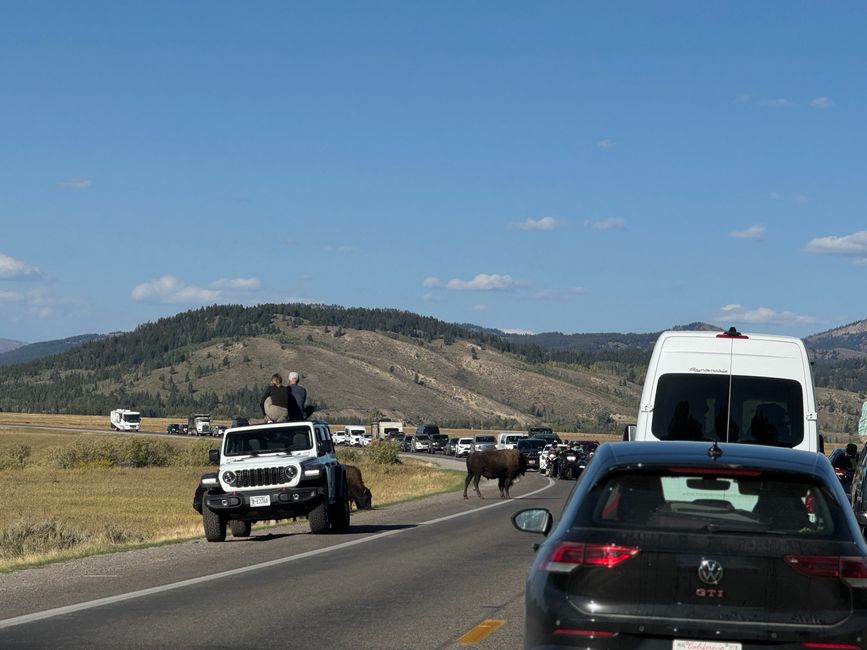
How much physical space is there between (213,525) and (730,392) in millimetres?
10164

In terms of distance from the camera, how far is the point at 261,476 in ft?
72.7

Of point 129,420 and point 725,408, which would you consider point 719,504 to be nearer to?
point 725,408

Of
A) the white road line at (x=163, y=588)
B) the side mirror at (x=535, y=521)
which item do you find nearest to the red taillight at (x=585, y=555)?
the side mirror at (x=535, y=521)

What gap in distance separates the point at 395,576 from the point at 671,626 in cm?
968

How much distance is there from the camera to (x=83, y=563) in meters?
18.1

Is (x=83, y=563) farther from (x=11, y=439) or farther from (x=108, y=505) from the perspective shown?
(x=11, y=439)

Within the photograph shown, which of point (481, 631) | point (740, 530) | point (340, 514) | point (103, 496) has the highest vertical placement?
point (740, 530)

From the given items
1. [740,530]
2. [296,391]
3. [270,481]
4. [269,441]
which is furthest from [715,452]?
[296,391]

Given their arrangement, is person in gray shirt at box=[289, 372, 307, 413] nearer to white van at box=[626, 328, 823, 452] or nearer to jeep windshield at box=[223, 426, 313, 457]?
jeep windshield at box=[223, 426, 313, 457]

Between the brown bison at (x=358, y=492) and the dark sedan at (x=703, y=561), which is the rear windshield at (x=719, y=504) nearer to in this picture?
the dark sedan at (x=703, y=561)

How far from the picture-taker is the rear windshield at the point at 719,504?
21.9 feet

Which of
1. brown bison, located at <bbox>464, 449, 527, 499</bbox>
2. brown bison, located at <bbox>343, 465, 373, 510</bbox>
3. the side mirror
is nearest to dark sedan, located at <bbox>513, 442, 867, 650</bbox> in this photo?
the side mirror

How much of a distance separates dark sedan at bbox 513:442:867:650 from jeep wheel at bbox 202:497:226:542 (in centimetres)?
1538

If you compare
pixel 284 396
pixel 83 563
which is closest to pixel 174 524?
pixel 284 396
